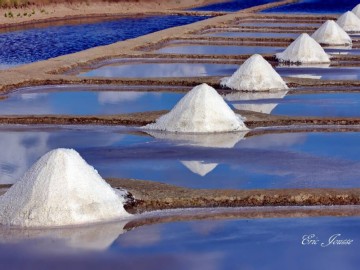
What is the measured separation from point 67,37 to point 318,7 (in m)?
15.6

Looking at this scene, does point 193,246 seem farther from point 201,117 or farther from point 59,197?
point 201,117

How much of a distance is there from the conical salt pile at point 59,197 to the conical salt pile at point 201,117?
2.68m

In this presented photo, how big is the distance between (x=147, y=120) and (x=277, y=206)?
308cm

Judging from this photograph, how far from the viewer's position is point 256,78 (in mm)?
11016

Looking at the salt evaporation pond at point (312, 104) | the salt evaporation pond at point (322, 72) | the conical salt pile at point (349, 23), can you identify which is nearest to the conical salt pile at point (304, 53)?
the salt evaporation pond at point (322, 72)

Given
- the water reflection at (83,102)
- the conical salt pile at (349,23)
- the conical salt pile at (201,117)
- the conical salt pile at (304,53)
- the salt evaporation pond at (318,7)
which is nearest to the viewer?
the conical salt pile at (201,117)

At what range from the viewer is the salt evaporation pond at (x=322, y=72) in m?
12.3

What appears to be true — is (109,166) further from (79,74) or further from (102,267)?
(79,74)

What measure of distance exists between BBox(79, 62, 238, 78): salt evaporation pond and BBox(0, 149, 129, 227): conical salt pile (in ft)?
22.1

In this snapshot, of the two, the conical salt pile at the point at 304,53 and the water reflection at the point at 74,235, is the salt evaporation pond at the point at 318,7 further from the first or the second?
the water reflection at the point at 74,235

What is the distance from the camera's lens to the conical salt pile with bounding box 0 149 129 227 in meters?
5.35

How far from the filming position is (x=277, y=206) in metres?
5.78

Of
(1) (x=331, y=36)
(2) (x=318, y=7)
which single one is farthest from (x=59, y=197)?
(2) (x=318, y=7)

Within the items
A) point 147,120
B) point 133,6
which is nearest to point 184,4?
point 133,6
